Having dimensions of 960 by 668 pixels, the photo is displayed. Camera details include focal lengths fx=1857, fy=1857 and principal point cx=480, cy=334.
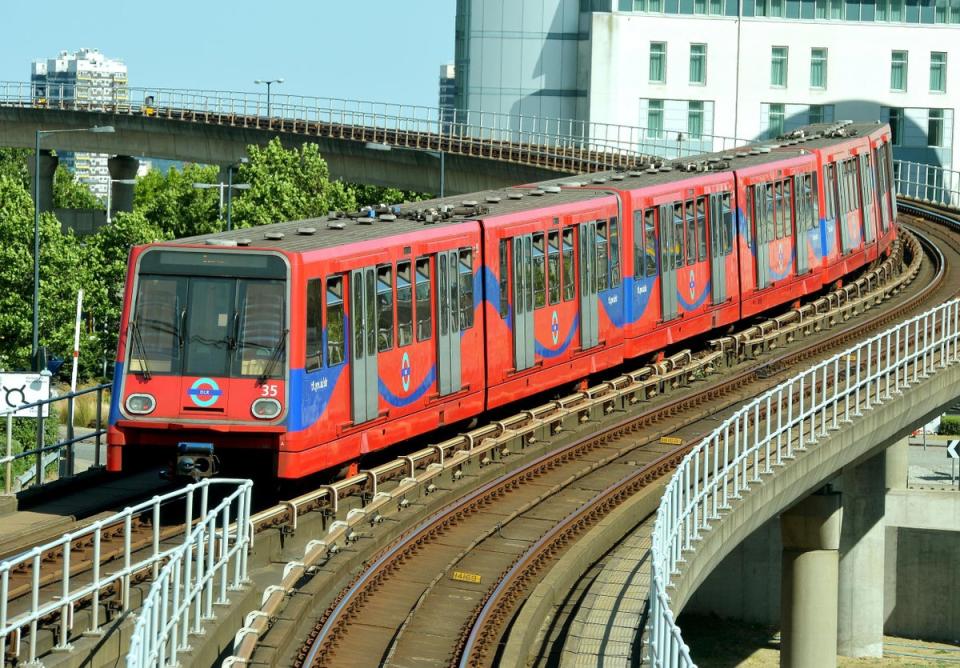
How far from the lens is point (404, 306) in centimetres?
2286

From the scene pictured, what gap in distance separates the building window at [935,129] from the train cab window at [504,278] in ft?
216

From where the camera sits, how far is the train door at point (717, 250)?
32875mm

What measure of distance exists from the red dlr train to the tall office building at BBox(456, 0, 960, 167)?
49.3 meters

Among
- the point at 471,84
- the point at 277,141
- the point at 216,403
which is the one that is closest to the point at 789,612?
the point at 216,403

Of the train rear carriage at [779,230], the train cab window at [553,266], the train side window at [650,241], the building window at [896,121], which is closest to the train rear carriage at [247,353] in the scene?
the train cab window at [553,266]

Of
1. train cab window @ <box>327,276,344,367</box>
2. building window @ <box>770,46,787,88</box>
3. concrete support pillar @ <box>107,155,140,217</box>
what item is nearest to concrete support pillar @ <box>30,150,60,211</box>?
concrete support pillar @ <box>107,155,140,217</box>

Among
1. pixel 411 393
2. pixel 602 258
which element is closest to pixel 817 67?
pixel 602 258

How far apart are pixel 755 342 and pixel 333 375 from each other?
14.3 meters

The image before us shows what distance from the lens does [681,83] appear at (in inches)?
3386

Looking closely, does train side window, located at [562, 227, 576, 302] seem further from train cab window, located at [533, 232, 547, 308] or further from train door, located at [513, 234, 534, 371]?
train door, located at [513, 234, 534, 371]

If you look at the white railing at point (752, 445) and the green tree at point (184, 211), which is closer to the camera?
the white railing at point (752, 445)

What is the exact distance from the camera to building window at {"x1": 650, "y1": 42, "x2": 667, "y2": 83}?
86.1 metres

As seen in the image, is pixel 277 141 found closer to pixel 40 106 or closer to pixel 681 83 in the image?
pixel 40 106

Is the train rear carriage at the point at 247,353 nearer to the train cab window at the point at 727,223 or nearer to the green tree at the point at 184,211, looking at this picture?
the train cab window at the point at 727,223
